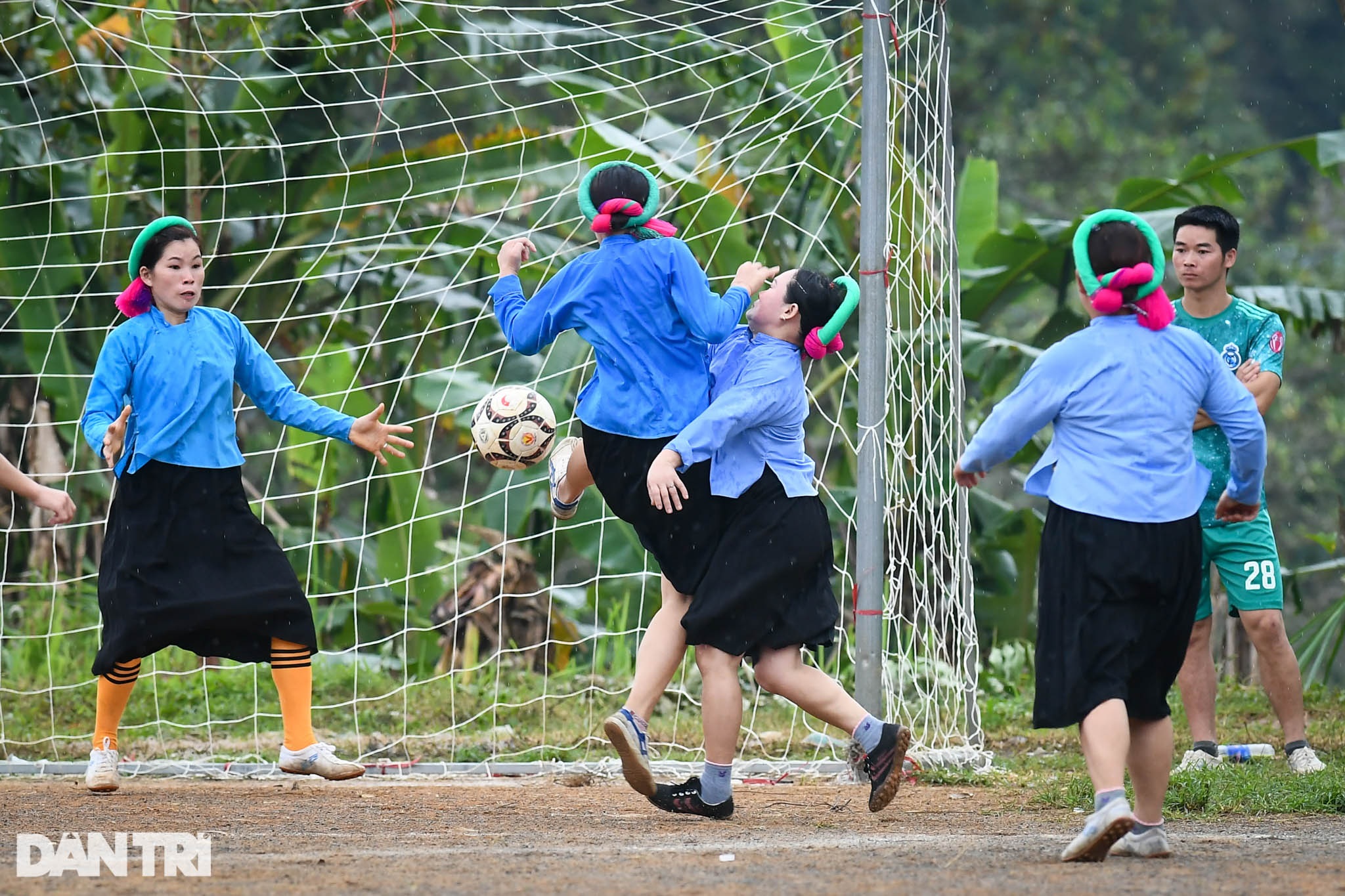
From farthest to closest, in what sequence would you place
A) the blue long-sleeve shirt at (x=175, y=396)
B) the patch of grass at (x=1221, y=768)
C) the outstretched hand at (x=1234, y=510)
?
the blue long-sleeve shirt at (x=175, y=396) → the patch of grass at (x=1221, y=768) → the outstretched hand at (x=1234, y=510)

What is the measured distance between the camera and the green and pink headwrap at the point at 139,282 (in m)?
5.02

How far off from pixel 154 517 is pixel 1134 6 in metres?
17.8

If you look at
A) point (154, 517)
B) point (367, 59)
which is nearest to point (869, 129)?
point (154, 517)

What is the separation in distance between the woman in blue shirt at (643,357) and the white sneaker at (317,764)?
116cm

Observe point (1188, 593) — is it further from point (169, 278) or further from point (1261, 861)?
point (169, 278)

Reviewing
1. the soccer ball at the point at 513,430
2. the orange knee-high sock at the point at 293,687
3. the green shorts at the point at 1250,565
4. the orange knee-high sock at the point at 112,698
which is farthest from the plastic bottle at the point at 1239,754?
the orange knee-high sock at the point at 112,698

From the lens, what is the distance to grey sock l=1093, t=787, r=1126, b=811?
11.3 ft

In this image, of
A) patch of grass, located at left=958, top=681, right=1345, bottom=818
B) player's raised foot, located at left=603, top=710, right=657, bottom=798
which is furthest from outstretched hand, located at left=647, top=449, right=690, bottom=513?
patch of grass, located at left=958, top=681, right=1345, bottom=818

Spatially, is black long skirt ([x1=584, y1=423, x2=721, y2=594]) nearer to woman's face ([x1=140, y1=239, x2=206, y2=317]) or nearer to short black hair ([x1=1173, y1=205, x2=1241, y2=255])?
woman's face ([x1=140, y1=239, x2=206, y2=317])

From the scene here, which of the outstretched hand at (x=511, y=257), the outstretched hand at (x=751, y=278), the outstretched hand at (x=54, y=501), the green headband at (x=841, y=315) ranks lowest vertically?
the outstretched hand at (x=54, y=501)

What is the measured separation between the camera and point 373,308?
29.0 ft

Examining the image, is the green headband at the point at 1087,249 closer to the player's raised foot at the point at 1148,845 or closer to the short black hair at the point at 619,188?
the player's raised foot at the point at 1148,845

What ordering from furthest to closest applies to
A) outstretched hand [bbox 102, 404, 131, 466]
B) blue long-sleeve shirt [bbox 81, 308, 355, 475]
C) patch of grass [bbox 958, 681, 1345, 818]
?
1. blue long-sleeve shirt [bbox 81, 308, 355, 475]
2. outstretched hand [bbox 102, 404, 131, 466]
3. patch of grass [bbox 958, 681, 1345, 818]

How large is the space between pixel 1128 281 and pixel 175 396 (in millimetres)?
3060
